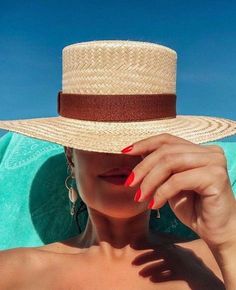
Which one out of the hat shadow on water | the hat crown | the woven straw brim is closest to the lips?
the woven straw brim

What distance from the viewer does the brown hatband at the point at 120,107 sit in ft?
6.99

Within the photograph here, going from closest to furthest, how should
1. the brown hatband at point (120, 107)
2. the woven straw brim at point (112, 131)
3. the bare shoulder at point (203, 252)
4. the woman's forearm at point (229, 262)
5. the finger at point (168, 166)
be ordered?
the finger at point (168, 166) < the woman's forearm at point (229, 262) < the woven straw brim at point (112, 131) < the brown hatband at point (120, 107) < the bare shoulder at point (203, 252)

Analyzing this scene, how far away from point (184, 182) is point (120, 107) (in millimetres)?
527

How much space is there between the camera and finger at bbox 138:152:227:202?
1.68 m

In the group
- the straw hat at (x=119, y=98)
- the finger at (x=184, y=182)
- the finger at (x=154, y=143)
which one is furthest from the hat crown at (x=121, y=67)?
the finger at (x=184, y=182)

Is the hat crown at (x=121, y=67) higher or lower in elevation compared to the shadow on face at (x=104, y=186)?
higher

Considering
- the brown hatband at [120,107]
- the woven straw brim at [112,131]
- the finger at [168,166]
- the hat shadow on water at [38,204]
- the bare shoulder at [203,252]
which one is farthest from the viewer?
the hat shadow on water at [38,204]

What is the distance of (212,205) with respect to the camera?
176 centimetres

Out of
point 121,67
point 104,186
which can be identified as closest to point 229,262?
point 104,186

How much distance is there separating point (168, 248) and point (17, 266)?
24.4 inches

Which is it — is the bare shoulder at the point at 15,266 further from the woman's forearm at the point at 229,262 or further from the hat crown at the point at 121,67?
the woman's forearm at the point at 229,262

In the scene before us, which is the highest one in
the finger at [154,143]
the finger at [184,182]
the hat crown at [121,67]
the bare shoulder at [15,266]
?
the hat crown at [121,67]

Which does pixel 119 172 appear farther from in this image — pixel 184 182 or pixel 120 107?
pixel 184 182

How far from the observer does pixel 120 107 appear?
213 centimetres
